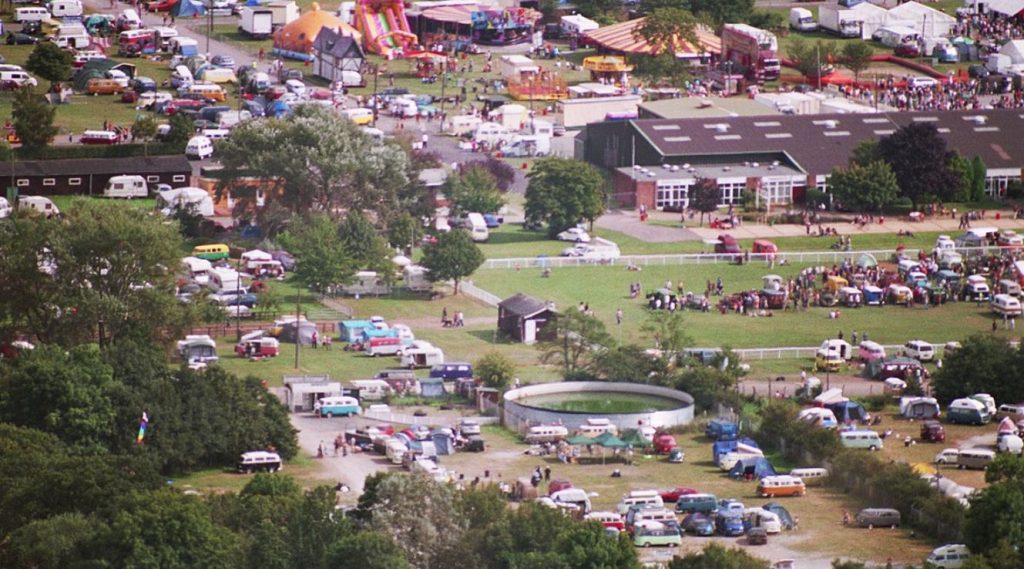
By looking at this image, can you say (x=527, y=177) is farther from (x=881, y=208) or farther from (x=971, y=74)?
(x=971, y=74)

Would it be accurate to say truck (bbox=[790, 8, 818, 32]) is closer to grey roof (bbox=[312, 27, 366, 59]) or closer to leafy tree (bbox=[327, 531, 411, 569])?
grey roof (bbox=[312, 27, 366, 59])

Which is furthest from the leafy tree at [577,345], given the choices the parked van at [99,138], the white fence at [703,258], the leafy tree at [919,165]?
the parked van at [99,138]

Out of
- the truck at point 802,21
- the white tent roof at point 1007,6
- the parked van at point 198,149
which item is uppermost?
the white tent roof at point 1007,6

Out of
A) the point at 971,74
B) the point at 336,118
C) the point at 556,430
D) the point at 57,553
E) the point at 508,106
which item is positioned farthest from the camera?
the point at 971,74

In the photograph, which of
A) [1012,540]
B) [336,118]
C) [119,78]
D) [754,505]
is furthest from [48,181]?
[1012,540]

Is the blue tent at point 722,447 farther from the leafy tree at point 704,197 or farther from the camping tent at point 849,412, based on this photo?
the leafy tree at point 704,197
